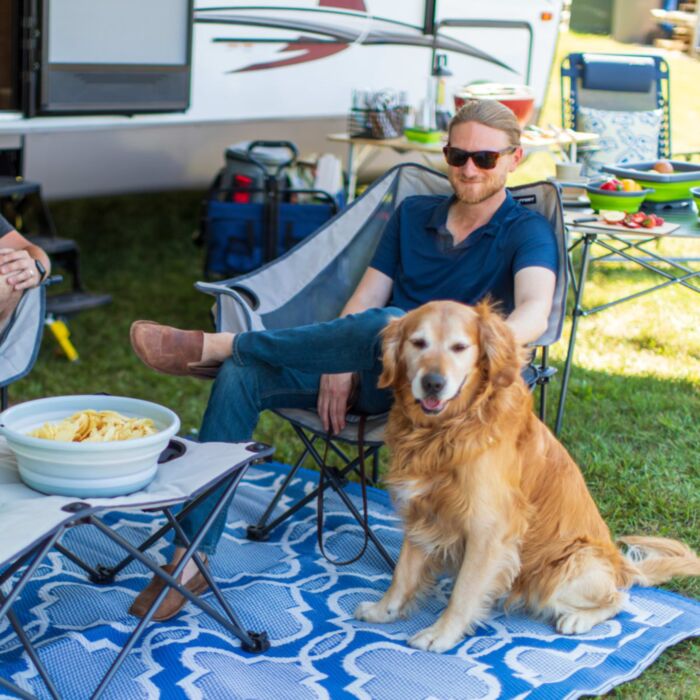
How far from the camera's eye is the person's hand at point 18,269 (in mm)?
3105

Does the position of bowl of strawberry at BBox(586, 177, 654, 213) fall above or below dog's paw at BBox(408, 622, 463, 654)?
above

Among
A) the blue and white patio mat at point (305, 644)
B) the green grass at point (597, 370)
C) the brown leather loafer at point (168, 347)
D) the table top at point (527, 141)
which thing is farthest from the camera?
the table top at point (527, 141)

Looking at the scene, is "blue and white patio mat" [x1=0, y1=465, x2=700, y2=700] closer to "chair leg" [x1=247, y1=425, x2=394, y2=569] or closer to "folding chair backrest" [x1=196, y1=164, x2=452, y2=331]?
"chair leg" [x1=247, y1=425, x2=394, y2=569]

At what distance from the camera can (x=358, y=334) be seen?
272cm

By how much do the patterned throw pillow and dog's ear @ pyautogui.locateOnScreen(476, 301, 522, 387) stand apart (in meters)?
3.98

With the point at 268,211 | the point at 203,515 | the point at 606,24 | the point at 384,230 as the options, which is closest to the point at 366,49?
the point at 268,211

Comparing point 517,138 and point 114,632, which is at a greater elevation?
point 517,138

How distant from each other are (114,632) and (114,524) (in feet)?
2.51

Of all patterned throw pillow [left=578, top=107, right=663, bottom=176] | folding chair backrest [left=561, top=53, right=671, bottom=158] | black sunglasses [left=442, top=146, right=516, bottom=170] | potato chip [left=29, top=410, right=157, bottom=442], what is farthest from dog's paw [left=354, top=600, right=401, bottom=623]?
folding chair backrest [left=561, top=53, right=671, bottom=158]

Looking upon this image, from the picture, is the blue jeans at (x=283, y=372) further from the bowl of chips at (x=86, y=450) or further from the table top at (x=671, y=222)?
the table top at (x=671, y=222)

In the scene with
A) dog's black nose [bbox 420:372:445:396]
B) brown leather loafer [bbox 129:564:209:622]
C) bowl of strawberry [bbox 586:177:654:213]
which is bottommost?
brown leather loafer [bbox 129:564:209:622]

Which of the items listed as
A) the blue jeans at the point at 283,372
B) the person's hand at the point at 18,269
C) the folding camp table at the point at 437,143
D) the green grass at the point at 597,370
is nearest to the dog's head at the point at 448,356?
the blue jeans at the point at 283,372

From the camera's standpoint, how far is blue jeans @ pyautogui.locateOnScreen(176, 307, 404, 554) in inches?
107

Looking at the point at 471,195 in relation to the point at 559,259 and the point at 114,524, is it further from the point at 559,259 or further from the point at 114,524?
the point at 114,524
